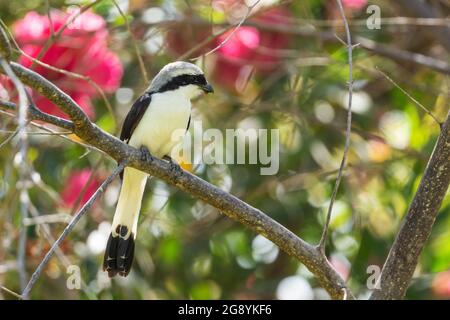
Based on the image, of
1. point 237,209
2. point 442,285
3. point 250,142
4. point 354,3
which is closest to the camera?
point 237,209

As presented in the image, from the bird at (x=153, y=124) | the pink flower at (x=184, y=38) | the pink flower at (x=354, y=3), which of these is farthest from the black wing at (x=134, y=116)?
the pink flower at (x=354, y=3)

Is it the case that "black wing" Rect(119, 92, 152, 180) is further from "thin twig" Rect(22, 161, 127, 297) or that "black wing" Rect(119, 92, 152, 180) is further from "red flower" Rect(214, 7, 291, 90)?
"thin twig" Rect(22, 161, 127, 297)

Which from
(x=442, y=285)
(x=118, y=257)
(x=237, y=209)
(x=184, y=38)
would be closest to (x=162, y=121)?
(x=118, y=257)

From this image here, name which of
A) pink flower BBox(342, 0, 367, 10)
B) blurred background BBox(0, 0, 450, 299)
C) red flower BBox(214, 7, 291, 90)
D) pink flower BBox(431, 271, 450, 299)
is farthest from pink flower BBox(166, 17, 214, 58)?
pink flower BBox(431, 271, 450, 299)

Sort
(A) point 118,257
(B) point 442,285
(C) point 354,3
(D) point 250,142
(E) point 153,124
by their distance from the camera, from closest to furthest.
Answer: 1. (A) point 118,257
2. (E) point 153,124
3. (B) point 442,285
4. (C) point 354,3
5. (D) point 250,142

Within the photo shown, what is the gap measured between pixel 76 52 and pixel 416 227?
213cm

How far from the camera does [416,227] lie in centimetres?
316

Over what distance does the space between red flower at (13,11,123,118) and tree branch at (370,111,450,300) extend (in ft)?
6.11

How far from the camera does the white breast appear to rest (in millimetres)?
3879

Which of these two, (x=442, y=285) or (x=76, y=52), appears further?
(x=76, y=52)

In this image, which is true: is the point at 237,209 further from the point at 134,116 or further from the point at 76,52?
the point at 76,52

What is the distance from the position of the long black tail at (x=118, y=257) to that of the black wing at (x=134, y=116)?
1.69 feet

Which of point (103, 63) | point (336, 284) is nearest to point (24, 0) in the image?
point (103, 63)

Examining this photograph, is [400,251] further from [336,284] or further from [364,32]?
[364,32]
